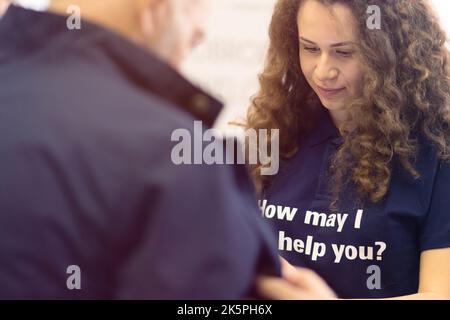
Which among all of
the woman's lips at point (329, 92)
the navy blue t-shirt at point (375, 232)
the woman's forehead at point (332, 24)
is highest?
the woman's forehead at point (332, 24)

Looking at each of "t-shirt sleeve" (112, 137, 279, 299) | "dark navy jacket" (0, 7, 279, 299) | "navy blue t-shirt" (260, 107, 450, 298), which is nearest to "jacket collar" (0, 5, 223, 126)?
"dark navy jacket" (0, 7, 279, 299)

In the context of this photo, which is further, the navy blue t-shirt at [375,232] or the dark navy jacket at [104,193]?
the navy blue t-shirt at [375,232]

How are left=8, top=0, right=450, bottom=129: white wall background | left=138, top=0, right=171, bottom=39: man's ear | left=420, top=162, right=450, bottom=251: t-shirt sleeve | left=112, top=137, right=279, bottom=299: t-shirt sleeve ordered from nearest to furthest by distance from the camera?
left=112, top=137, right=279, bottom=299: t-shirt sleeve
left=138, top=0, right=171, bottom=39: man's ear
left=420, top=162, right=450, bottom=251: t-shirt sleeve
left=8, top=0, right=450, bottom=129: white wall background

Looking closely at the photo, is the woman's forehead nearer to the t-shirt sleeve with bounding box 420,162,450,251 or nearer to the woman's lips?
the woman's lips

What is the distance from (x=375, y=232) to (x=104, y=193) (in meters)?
0.64

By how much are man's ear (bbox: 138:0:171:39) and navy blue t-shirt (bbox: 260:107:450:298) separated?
20.9 inches

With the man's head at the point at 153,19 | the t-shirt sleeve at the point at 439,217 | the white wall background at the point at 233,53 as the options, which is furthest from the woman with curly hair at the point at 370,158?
the man's head at the point at 153,19

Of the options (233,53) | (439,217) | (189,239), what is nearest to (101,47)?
(189,239)

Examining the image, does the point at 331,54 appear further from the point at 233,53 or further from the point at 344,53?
the point at 233,53

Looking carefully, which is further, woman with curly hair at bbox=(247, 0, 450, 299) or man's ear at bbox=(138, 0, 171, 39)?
woman with curly hair at bbox=(247, 0, 450, 299)

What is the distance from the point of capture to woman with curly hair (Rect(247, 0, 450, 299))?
3.83 feet

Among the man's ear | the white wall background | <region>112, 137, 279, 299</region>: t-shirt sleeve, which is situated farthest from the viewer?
the white wall background

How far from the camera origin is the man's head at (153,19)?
2.46 feet

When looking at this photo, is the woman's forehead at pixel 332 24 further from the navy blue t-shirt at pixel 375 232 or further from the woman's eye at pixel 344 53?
the navy blue t-shirt at pixel 375 232
